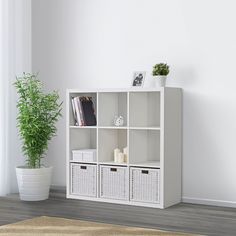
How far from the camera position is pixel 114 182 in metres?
4.46

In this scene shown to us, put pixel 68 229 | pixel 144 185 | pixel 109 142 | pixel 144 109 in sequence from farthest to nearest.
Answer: pixel 109 142 → pixel 144 109 → pixel 144 185 → pixel 68 229

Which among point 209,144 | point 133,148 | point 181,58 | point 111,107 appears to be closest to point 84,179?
point 133,148

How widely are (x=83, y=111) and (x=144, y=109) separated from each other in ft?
1.70

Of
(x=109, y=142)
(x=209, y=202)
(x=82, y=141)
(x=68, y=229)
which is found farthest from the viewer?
(x=82, y=141)

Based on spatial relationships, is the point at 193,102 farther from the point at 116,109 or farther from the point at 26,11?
the point at 26,11

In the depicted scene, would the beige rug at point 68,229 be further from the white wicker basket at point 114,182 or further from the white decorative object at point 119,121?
the white decorative object at point 119,121

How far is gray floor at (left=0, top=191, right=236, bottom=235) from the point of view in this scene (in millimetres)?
3645

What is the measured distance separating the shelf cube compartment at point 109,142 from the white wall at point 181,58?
43 cm

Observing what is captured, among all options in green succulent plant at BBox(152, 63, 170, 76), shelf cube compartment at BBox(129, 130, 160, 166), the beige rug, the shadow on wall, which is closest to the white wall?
the shadow on wall

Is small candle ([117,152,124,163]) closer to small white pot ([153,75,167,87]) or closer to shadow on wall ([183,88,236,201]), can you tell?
shadow on wall ([183,88,236,201])

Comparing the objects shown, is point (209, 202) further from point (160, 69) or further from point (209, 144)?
point (160, 69)

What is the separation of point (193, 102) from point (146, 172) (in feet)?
2.29

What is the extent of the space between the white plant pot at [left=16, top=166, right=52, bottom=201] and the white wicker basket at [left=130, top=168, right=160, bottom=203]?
2.61ft

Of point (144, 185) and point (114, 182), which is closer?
point (144, 185)
